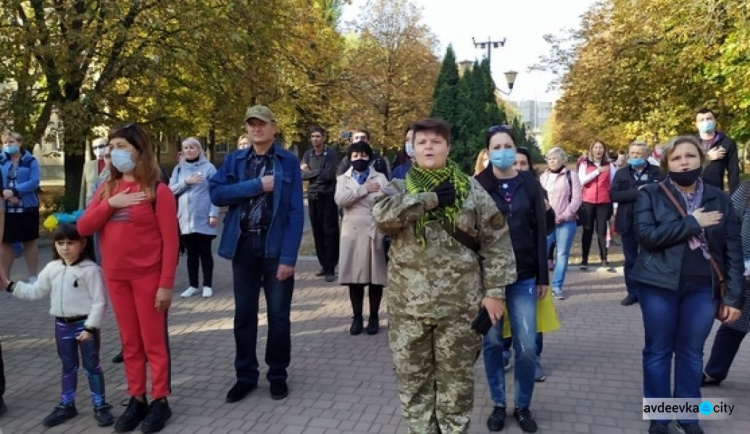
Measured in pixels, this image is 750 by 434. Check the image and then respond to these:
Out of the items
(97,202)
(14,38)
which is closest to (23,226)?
(97,202)

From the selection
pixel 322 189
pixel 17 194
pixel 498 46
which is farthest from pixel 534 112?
pixel 17 194

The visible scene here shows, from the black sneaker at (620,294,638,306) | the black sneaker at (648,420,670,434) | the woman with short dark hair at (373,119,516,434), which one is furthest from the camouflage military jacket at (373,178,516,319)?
the black sneaker at (620,294,638,306)

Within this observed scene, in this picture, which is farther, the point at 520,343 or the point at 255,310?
the point at 255,310

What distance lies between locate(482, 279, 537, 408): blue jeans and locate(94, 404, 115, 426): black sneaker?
2.61 metres

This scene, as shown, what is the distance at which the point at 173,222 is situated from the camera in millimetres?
3990

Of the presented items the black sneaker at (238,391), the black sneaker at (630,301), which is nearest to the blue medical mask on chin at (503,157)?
the black sneaker at (238,391)

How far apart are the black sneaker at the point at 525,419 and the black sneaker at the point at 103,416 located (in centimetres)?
276

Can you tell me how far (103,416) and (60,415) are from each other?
1.05ft

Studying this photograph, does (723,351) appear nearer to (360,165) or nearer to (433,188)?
(433,188)

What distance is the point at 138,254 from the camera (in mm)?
3898

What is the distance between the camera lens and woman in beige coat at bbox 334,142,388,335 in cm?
596

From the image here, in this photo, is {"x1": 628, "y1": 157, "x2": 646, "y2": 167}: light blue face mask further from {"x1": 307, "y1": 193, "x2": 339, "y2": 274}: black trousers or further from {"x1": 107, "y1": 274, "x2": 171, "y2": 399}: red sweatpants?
{"x1": 107, "y1": 274, "x2": 171, "y2": 399}: red sweatpants

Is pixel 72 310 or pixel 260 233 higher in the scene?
pixel 260 233

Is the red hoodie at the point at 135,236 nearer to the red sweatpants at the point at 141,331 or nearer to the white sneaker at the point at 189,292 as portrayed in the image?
the red sweatpants at the point at 141,331
